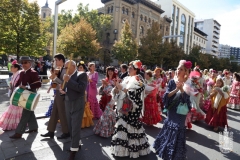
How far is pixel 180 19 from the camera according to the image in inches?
2343

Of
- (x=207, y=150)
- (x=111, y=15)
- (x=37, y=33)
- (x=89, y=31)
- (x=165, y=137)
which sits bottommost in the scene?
(x=207, y=150)

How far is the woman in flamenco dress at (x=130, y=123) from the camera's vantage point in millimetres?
3805

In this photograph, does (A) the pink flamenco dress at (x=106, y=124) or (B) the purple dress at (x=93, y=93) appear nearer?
(A) the pink flamenco dress at (x=106, y=124)

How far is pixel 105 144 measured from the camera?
15.2ft

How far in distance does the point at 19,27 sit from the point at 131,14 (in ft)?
88.7

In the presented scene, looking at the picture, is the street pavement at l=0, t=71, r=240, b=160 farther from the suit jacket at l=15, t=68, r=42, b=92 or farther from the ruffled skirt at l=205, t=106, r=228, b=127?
the suit jacket at l=15, t=68, r=42, b=92

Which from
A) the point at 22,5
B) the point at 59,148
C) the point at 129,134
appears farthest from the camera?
the point at 22,5

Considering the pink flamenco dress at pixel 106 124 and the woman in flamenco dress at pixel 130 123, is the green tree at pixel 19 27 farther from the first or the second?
the woman in flamenco dress at pixel 130 123

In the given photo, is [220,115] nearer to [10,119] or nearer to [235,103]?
[235,103]

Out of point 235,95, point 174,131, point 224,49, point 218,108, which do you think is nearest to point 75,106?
point 174,131

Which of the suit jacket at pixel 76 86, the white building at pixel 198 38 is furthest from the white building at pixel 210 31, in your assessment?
the suit jacket at pixel 76 86

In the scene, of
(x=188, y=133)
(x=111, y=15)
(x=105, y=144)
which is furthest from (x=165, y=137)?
(x=111, y=15)

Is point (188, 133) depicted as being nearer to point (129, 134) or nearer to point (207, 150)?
point (207, 150)

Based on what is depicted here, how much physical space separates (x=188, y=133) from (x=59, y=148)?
3.93 meters
